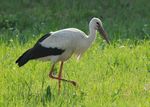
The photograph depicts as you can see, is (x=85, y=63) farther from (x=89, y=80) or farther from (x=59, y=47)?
(x=59, y=47)

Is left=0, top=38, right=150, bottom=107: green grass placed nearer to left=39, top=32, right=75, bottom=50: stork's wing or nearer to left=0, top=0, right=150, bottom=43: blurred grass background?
left=39, top=32, right=75, bottom=50: stork's wing

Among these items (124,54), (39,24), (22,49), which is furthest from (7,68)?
(39,24)

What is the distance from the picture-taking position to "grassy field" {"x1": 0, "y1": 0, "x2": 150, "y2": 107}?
24.6 feet

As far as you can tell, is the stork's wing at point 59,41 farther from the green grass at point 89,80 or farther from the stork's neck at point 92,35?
the green grass at point 89,80

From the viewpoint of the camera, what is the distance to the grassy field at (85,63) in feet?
24.6

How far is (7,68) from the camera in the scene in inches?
362

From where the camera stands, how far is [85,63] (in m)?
9.47

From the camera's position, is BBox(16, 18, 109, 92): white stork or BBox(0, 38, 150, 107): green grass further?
BBox(16, 18, 109, 92): white stork

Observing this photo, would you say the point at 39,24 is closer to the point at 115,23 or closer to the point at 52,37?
the point at 115,23

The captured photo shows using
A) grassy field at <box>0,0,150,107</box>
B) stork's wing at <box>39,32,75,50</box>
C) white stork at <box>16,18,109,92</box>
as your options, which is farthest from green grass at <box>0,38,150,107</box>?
stork's wing at <box>39,32,75,50</box>

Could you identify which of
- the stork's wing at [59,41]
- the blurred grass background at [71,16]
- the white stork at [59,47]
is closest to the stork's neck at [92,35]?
the white stork at [59,47]

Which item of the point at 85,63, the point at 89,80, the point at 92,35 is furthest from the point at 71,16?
the point at 89,80

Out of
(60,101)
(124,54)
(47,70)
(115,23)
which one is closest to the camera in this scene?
(60,101)

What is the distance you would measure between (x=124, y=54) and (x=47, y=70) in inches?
57.2
